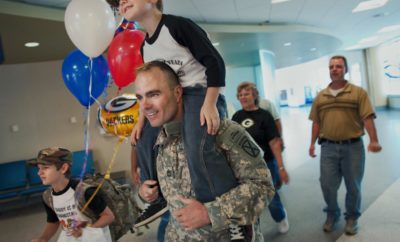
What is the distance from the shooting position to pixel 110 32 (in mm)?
2086

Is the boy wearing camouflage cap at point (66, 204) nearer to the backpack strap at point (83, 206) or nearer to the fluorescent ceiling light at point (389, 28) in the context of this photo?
the backpack strap at point (83, 206)

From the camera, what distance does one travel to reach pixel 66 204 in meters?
1.76

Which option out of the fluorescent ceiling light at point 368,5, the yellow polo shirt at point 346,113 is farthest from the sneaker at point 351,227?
the fluorescent ceiling light at point 368,5

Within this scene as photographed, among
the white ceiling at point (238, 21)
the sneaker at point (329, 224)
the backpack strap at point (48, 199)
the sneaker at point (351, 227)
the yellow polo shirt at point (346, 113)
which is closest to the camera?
the backpack strap at point (48, 199)

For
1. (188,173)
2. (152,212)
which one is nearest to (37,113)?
(152,212)

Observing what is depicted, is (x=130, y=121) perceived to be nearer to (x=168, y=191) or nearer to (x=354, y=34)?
(x=168, y=191)

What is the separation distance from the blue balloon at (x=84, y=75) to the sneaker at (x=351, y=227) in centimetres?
261

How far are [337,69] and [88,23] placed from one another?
2173mm

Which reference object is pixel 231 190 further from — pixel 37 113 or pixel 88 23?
pixel 37 113

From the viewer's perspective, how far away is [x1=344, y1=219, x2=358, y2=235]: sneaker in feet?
9.09

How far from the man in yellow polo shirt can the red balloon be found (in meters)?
1.80

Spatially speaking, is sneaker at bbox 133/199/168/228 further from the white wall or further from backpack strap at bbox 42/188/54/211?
the white wall

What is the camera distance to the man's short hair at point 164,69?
95 cm

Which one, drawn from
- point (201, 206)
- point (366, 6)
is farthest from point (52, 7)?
point (366, 6)
